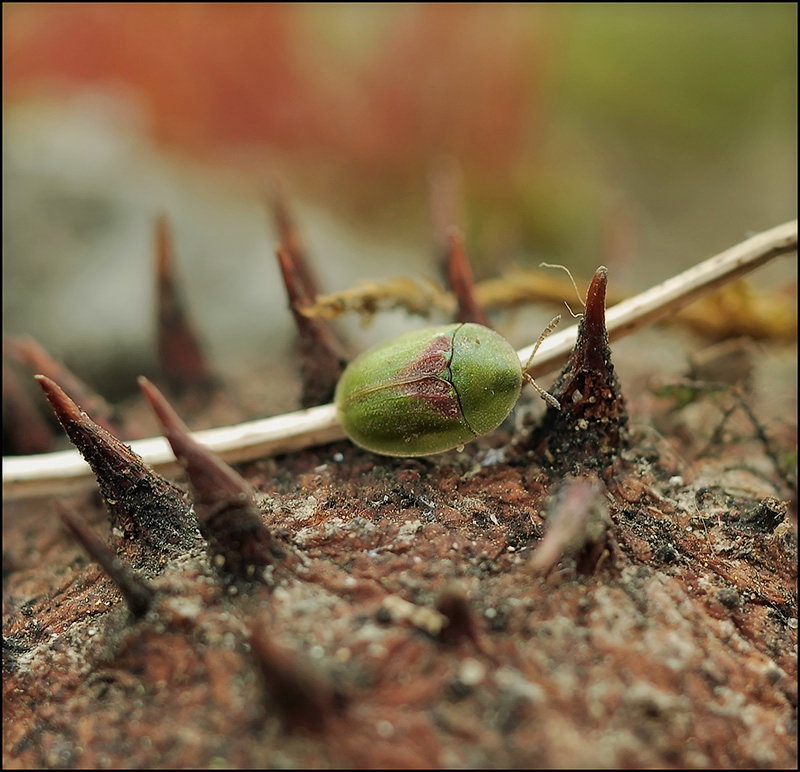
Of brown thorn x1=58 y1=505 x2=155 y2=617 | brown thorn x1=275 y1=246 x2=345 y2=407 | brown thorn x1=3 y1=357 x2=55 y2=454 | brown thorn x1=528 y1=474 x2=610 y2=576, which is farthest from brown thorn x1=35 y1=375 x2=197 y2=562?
brown thorn x1=3 y1=357 x2=55 y2=454

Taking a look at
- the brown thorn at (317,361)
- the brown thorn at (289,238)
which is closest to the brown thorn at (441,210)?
the brown thorn at (289,238)

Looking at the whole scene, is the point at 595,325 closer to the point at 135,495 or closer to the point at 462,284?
the point at 462,284

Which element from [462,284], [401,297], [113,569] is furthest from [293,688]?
[401,297]

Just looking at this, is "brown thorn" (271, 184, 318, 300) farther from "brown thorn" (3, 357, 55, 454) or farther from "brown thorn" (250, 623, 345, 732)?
"brown thorn" (250, 623, 345, 732)

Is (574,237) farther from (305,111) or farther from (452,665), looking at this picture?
(452,665)

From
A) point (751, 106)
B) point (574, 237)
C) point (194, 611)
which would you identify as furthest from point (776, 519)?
point (751, 106)

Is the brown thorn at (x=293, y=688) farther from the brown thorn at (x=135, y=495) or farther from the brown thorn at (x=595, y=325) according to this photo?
the brown thorn at (x=595, y=325)
